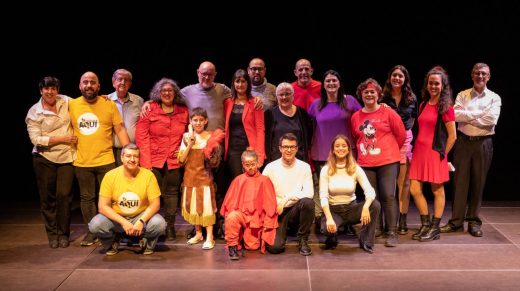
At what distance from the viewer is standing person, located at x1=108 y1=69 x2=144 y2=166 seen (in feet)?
17.1

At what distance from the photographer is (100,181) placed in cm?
505

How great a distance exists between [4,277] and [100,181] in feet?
3.69

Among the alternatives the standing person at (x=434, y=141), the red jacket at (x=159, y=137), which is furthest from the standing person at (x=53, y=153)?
the standing person at (x=434, y=141)

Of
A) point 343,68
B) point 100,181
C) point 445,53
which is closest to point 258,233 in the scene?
point 100,181

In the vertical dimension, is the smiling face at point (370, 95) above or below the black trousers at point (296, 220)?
above

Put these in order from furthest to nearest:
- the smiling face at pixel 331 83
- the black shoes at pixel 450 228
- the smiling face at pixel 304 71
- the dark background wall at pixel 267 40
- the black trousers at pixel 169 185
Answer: the dark background wall at pixel 267 40
the smiling face at pixel 304 71
the black shoes at pixel 450 228
the black trousers at pixel 169 185
the smiling face at pixel 331 83

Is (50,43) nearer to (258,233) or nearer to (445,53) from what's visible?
(258,233)

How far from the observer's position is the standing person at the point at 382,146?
16.3 ft

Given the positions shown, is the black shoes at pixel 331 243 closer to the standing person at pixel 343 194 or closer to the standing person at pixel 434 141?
the standing person at pixel 343 194

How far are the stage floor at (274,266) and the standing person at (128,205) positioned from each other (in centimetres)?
17

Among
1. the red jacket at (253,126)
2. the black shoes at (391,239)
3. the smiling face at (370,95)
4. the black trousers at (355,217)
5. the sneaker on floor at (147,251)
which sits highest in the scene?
the smiling face at (370,95)

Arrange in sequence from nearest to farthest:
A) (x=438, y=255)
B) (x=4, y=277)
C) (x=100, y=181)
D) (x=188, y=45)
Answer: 1. (x=4, y=277)
2. (x=438, y=255)
3. (x=100, y=181)
4. (x=188, y=45)

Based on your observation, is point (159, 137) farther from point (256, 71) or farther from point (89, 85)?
point (256, 71)

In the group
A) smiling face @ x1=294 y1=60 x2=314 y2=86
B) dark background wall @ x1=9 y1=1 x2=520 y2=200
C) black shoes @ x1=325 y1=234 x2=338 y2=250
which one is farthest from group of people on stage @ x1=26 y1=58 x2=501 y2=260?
dark background wall @ x1=9 y1=1 x2=520 y2=200
